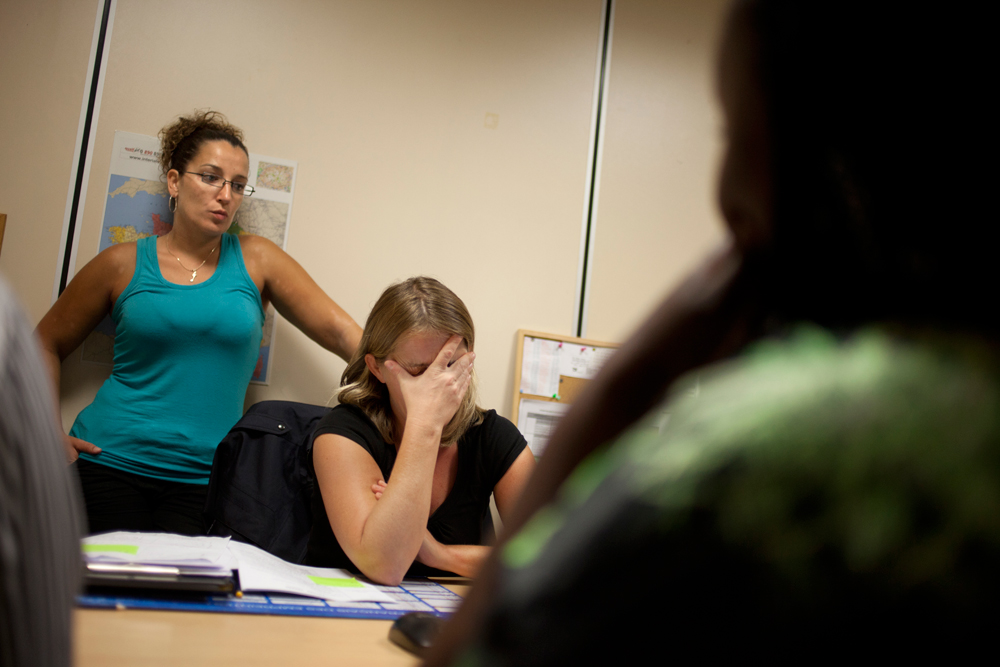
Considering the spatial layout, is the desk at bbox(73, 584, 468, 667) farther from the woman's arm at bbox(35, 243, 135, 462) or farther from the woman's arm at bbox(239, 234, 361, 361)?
the woman's arm at bbox(35, 243, 135, 462)

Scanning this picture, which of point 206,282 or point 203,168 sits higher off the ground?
point 203,168

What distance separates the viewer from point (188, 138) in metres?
1.78

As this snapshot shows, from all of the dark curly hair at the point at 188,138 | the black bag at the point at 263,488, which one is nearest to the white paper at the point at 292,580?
the black bag at the point at 263,488

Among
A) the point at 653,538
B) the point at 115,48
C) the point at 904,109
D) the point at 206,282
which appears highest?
the point at 115,48

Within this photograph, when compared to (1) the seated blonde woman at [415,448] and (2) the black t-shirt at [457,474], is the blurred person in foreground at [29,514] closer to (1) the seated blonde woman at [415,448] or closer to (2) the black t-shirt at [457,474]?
(1) the seated blonde woman at [415,448]

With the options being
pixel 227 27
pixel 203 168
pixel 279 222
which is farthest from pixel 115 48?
pixel 279 222

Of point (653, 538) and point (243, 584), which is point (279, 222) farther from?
point (653, 538)

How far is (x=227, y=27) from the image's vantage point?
1973 millimetres

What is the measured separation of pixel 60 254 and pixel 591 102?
1707mm

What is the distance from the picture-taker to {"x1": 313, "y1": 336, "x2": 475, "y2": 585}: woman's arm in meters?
1.08

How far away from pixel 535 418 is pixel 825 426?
2005mm

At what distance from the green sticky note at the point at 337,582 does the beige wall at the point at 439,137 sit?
1069 millimetres

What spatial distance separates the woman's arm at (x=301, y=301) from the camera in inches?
73.7

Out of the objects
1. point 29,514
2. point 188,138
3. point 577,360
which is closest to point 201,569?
point 29,514
